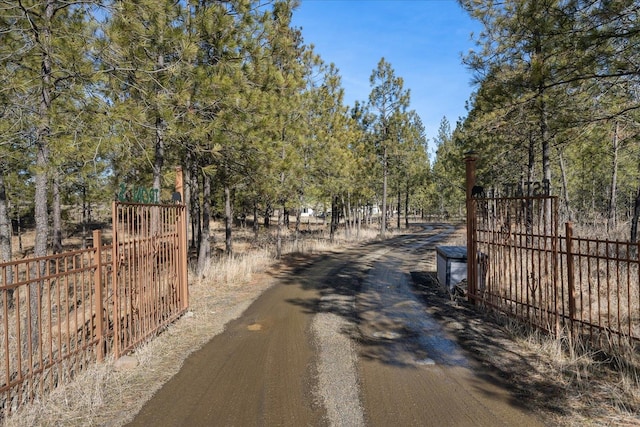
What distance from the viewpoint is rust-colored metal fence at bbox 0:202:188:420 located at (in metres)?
3.78

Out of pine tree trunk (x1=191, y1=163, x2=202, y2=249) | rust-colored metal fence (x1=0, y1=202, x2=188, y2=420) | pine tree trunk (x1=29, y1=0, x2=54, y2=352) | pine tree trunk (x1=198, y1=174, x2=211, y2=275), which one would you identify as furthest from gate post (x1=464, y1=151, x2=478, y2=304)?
pine tree trunk (x1=191, y1=163, x2=202, y2=249)

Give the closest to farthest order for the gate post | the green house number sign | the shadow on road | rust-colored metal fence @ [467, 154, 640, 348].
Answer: the shadow on road < the green house number sign < rust-colored metal fence @ [467, 154, 640, 348] < the gate post

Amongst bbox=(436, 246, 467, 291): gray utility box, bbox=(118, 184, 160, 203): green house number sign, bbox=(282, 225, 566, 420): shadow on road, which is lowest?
bbox=(282, 225, 566, 420): shadow on road

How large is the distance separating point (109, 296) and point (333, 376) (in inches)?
129

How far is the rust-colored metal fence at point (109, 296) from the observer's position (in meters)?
→ 3.78

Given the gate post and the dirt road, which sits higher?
the gate post

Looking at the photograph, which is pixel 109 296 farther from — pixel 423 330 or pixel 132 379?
pixel 423 330

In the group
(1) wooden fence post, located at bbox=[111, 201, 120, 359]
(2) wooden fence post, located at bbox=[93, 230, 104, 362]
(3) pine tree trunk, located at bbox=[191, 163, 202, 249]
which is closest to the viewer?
(2) wooden fence post, located at bbox=[93, 230, 104, 362]

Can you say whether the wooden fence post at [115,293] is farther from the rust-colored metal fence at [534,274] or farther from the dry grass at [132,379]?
the rust-colored metal fence at [534,274]

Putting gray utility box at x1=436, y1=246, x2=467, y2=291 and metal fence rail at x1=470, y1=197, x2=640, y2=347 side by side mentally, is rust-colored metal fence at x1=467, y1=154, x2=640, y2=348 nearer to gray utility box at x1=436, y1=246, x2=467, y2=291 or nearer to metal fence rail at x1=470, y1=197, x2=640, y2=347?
metal fence rail at x1=470, y1=197, x2=640, y2=347

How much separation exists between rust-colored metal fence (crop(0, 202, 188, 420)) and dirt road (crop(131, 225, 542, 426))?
1075 millimetres

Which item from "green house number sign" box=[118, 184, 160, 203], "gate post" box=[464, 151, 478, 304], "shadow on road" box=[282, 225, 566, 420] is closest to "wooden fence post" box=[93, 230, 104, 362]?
"green house number sign" box=[118, 184, 160, 203]

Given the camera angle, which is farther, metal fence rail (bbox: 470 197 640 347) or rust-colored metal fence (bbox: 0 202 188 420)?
metal fence rail (bbox: 470 197 640 347)

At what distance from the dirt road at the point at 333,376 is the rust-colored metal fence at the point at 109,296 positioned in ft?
3.53
